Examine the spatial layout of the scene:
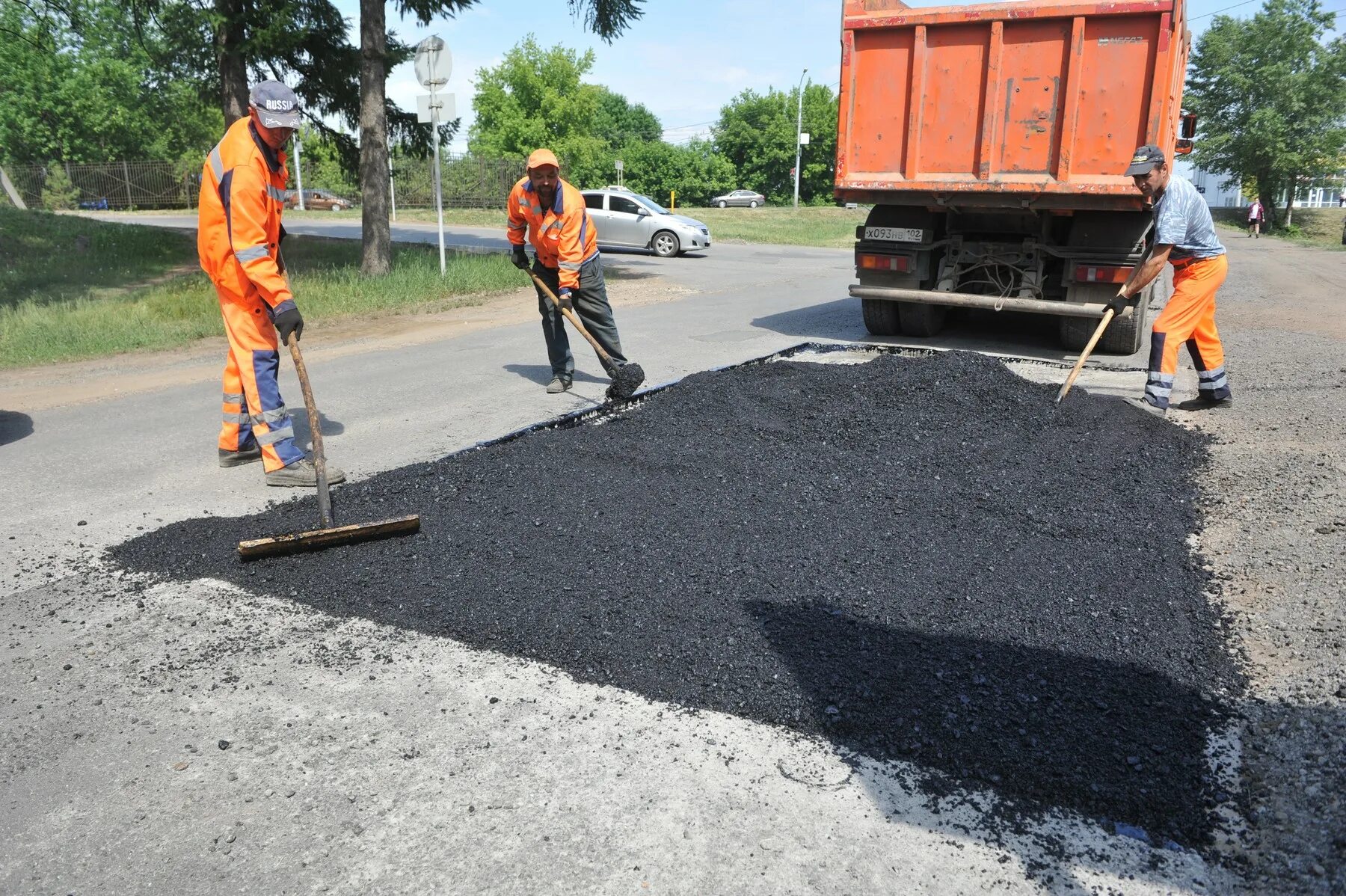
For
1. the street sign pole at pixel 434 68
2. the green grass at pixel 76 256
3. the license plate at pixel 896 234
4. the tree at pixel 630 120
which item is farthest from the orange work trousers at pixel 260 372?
the tree at pixel 630 120

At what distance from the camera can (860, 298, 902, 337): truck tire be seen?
959cm

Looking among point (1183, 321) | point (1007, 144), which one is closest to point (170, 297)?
point (1007, 144)

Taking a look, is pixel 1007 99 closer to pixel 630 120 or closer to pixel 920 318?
pixel 920 318

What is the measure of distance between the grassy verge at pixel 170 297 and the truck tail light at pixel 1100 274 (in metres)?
7.70

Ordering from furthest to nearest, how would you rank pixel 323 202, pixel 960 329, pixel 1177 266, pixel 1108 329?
pixel 323 202
pixel 960 329
pixel 1108 329
pixel 1177 266

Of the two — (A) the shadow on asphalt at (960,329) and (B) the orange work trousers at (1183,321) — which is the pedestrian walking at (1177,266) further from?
(A) the shadow on asphalt at (960,329)

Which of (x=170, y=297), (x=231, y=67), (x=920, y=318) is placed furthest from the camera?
(x=231, y=67)

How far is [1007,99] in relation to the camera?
315 inches

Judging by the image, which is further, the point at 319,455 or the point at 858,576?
the point at 319,455

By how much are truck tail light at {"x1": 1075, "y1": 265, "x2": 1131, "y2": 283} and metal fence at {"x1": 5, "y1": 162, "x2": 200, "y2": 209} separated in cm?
4434

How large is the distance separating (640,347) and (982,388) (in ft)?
12.6

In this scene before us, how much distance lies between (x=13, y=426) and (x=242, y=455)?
201cm

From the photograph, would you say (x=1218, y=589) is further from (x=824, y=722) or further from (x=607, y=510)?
(x=607, y=510)

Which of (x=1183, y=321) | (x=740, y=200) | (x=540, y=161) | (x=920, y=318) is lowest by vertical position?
(x=920, y=318)
